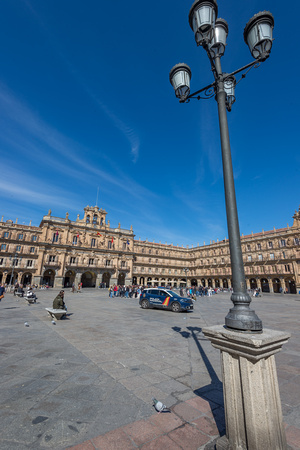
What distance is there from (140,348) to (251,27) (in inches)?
264

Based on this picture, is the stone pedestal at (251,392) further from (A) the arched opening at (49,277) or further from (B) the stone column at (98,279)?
(A) the arched opening at (49,277)

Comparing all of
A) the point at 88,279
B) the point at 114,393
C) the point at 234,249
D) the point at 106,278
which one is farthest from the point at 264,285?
the point at 234,249

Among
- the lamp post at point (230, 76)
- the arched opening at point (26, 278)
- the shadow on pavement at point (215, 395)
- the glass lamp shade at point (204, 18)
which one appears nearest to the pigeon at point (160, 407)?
the shadow on pavement at point (215, 395)

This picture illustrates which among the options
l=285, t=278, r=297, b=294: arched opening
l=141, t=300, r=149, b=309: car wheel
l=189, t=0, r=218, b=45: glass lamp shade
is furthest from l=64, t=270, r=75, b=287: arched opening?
l=189, t=0, r=218, b=45: glass lamp shade

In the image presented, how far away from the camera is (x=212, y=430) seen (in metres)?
2.43

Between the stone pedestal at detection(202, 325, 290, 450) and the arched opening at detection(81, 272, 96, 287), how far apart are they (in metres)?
46.9

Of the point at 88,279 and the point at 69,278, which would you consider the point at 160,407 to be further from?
the point at 88,279

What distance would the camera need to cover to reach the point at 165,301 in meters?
13.6

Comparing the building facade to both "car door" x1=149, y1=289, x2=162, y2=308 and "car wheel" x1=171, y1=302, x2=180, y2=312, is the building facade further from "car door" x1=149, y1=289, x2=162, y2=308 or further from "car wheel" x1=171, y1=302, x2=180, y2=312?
"car wheel" x1=171, y1=302, x2=180, y2=312

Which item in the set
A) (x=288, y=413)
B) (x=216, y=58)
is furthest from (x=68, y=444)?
(x=216, y=58)

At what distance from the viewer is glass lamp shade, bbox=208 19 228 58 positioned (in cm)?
314

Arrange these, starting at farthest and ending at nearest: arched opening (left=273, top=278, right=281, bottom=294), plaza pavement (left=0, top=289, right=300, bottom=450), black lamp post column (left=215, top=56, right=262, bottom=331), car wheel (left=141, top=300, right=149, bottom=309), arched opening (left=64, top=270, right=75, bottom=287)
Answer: arched opening (left=273, top=278, right=281, bottom=294)
arched opening (left=64, top=270, right=75, bottom=287)
car wheel (left=141, top=300, right=149, bottom=309)
plaza pavement (left=0, top=289, right=300, bottom=450)
black lamp post column (left=215, top=56, right=262, bottom=331)

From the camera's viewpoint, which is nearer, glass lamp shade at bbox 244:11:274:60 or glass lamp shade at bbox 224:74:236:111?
glass lamp shade at bbox 244:11:274:60

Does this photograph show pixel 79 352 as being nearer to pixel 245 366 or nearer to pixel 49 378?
pixel 49 378
